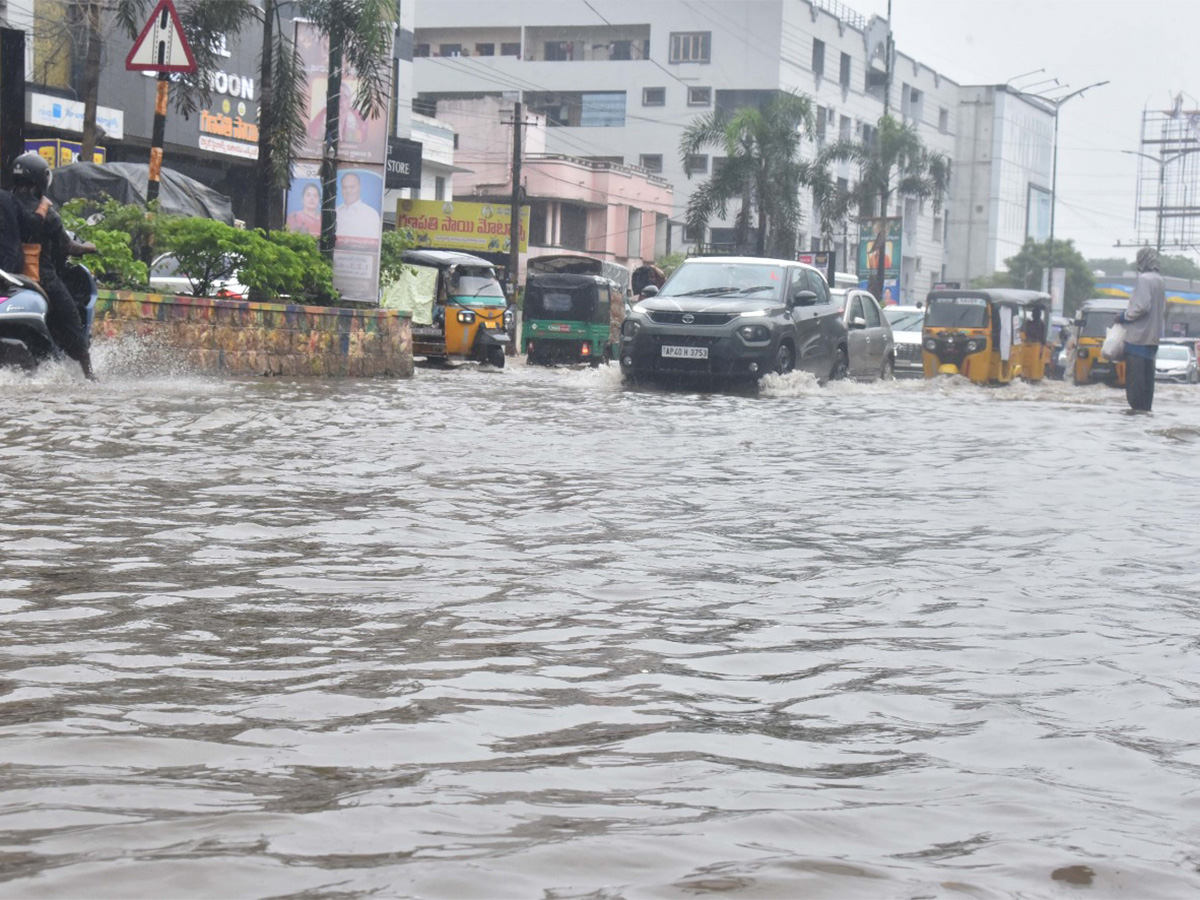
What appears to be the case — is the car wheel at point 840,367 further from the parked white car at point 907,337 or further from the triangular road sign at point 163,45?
the parked white car at point 907,337

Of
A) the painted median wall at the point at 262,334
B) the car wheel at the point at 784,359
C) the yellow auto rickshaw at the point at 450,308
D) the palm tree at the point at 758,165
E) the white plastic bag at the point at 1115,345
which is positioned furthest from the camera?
the palm tree at the point at 758,165

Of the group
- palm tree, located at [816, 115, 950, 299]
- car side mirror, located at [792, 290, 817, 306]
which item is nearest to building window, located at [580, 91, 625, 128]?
palm tree, located at [816, 115, 950, 299]

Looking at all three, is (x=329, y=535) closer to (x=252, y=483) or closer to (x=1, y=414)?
(x=252, y=483)

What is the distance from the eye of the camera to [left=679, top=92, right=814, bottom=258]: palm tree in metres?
47.1

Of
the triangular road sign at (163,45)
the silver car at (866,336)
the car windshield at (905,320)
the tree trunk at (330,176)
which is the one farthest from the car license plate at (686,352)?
the car windshield at (905,320)

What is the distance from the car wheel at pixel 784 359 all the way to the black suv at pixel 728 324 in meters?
0.01

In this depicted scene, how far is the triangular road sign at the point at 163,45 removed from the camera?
1450 centimetres

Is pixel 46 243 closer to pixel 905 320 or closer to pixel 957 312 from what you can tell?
pixel 957 312

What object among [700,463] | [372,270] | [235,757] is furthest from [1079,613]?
[372,270]

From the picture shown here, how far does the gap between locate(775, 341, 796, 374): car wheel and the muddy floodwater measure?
28.0 ft

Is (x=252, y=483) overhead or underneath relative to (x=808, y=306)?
underneath

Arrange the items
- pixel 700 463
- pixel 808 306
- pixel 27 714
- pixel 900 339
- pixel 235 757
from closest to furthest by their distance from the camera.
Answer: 1. pixel 235 757
2. pixel 27 714
3. pixel 700 463
4. pixel 808 306
5. pixel 900 339

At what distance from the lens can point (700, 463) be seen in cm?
936

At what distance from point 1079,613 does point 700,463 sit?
4514 millimetres
